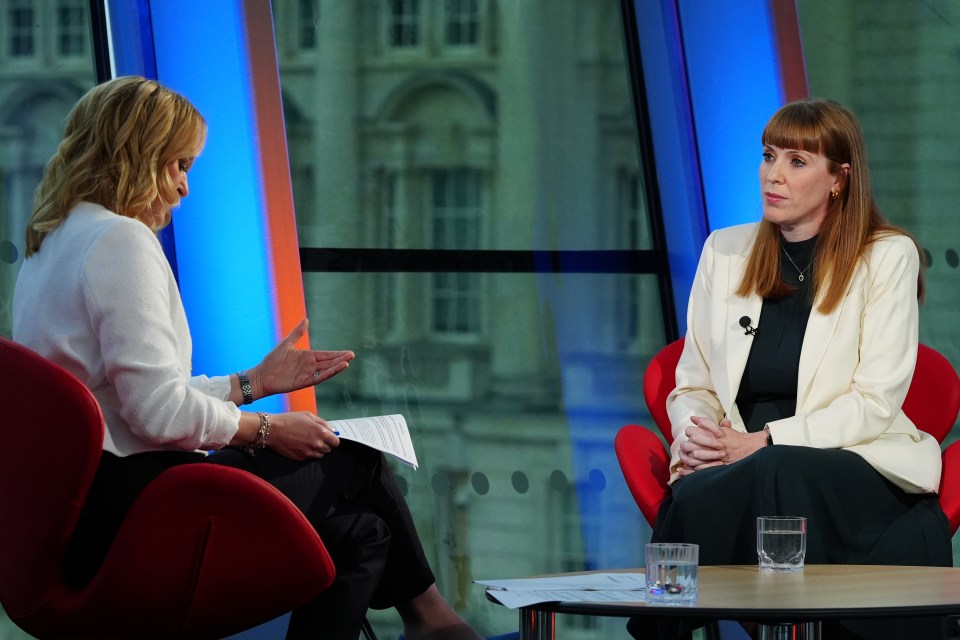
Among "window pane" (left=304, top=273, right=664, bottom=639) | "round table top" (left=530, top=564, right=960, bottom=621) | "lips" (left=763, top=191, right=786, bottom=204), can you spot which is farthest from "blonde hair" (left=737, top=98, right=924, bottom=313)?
"window pane" (left=304, top=273, right=664, bottom=639)

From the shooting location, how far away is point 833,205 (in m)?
3.18

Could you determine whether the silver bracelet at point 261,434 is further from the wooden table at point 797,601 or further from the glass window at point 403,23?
the glass window at point 403,23

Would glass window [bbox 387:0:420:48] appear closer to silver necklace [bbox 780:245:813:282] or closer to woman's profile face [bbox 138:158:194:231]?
silver necklace [bbox 780:245:813:282]

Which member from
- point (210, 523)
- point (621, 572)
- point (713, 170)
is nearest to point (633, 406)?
point (713, 170)

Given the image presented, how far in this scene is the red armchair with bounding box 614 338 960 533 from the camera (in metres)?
2.97

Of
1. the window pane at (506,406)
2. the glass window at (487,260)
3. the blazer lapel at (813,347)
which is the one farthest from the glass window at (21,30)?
the blazer lapel at (813,347)

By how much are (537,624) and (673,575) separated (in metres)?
0.23

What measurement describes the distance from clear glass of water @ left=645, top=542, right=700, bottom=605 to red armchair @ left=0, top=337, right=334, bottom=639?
652 millimetres

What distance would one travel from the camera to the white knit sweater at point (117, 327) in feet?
7.05

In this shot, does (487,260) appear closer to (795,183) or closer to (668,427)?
(668,427)

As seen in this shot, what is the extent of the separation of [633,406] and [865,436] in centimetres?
146

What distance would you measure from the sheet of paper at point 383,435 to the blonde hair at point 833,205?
1070 mm

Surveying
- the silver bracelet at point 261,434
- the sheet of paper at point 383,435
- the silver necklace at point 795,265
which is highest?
the silver necklace at point 795,265

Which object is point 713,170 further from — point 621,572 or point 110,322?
point 110,322
